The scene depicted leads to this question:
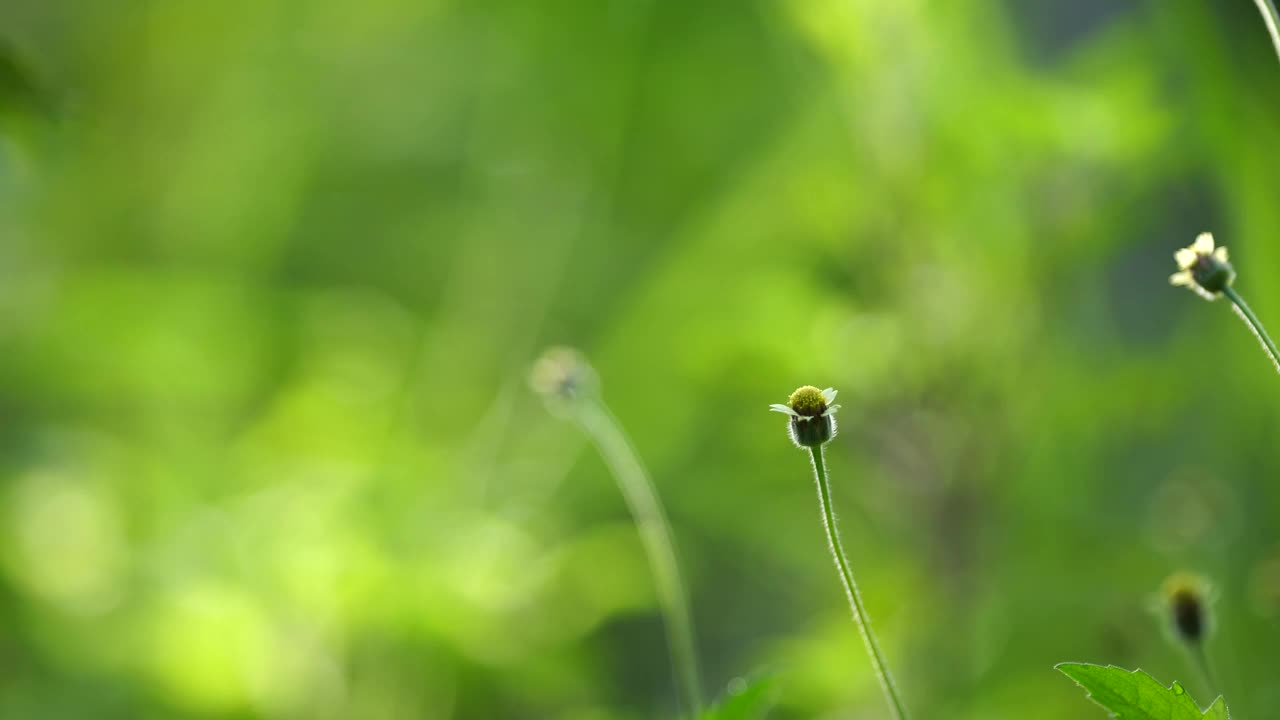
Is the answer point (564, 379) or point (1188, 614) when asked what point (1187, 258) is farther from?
point (564, 379)

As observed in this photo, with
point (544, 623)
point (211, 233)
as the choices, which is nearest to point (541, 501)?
point (544, 623)

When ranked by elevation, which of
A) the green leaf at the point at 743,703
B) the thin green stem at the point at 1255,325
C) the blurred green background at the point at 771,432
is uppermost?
the blurred green background at the point at 771,432

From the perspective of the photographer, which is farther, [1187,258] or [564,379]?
[564,379]

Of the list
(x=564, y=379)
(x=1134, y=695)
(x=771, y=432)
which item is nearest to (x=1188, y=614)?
(x=1134, y=695)

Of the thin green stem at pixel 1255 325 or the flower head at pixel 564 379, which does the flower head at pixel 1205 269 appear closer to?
the thin green stem at pixel 1255 325

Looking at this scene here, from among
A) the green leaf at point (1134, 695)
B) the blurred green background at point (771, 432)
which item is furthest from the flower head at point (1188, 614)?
the blurred green background at point (771, 432)

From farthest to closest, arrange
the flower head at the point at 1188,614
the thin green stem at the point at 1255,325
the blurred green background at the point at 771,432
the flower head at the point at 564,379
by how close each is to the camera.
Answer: the blurred green background at the point at 771,432
the flower head at the point at 564,379
the flower head at the point at 1188,614
the thin green stem at the point at 1255,325

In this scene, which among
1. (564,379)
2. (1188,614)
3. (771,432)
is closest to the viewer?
(1188,614)
